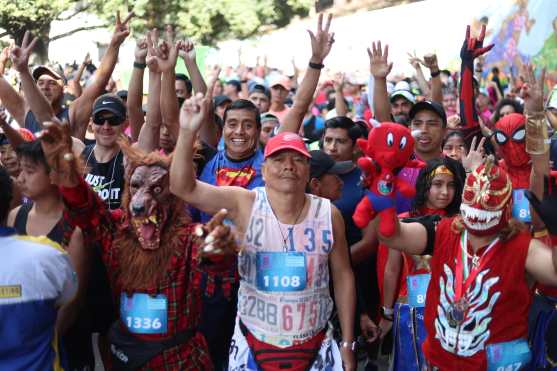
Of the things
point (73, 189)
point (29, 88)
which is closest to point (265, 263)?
point (73, 189)

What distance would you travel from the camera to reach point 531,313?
463cm

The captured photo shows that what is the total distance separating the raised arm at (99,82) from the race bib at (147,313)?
2.58 meters

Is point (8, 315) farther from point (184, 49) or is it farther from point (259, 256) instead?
point (184, 49)

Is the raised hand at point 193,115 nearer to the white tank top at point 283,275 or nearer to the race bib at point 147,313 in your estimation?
the white tank top at point 283,275

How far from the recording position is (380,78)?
20.8 feet

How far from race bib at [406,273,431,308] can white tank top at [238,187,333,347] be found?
36.3 inches

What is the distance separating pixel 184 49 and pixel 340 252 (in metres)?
2.47

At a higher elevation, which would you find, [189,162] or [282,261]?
[189,162]

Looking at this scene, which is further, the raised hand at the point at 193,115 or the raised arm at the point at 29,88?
the raised arm at the point at 29,88

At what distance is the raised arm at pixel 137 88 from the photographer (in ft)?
19.3

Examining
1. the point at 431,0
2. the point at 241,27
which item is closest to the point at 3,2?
the point at 241,27

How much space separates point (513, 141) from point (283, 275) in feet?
7.40

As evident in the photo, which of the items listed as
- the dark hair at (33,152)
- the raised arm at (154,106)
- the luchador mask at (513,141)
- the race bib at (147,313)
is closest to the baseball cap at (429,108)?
the luchador mask at (513,141)

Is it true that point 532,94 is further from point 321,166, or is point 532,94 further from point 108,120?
point 108,120
